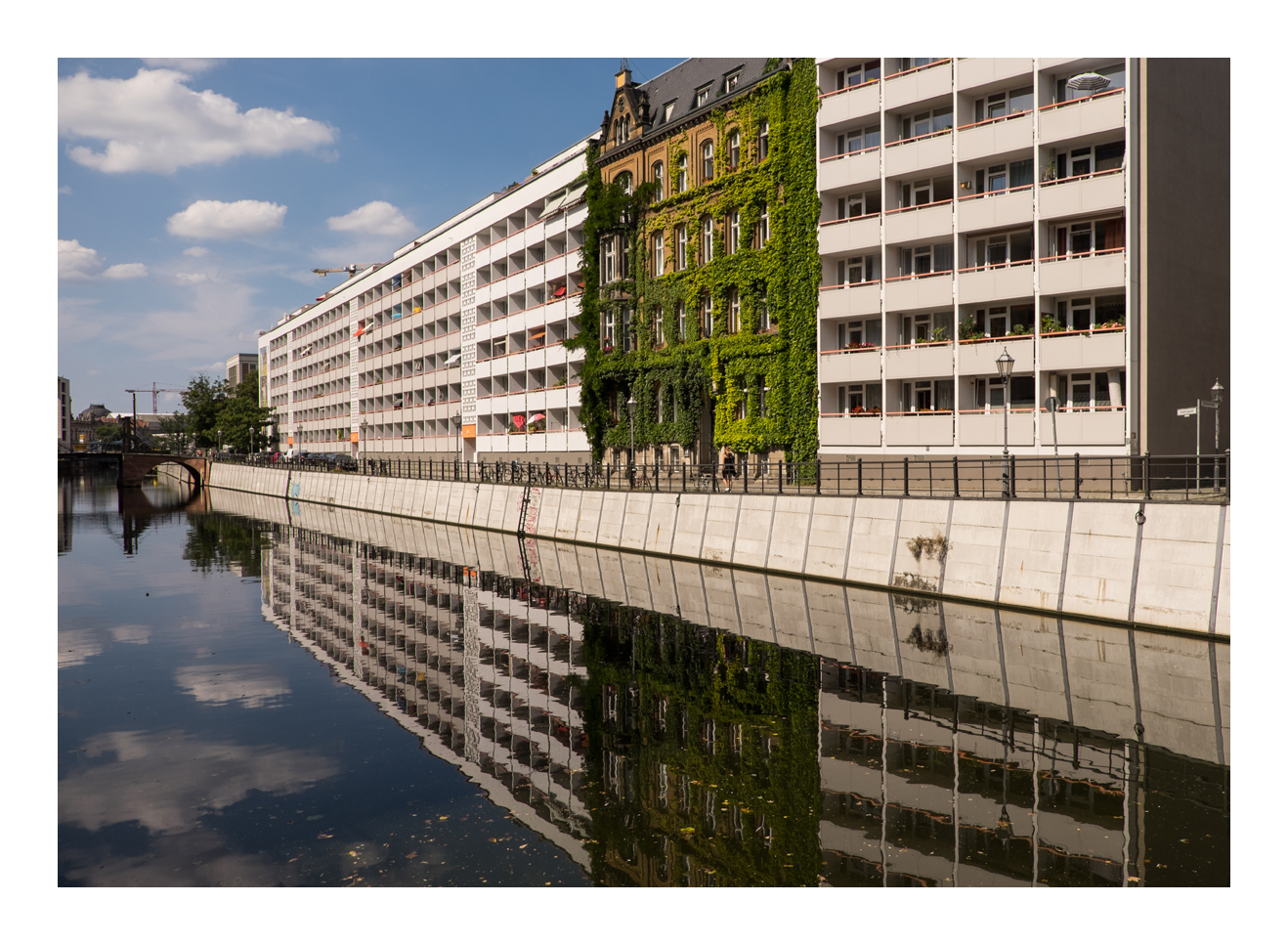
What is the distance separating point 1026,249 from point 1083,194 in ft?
10.8

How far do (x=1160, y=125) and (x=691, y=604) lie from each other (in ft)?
76.0

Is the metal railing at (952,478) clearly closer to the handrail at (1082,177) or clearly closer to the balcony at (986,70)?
the handrail at (1082,177)

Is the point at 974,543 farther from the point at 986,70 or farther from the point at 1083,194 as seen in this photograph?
the point at 986,70

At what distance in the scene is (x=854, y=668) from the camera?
17.2 m

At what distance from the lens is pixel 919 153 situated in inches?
1435

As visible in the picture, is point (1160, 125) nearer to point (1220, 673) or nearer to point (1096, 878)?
point (1220, 673)

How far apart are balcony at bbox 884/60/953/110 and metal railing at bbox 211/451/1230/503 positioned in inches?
573

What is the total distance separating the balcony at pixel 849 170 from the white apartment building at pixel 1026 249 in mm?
70

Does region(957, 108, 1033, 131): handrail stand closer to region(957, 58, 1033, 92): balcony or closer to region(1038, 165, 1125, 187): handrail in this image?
region(957, 58, 1033, 92): balcony

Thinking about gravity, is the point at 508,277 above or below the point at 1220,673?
above

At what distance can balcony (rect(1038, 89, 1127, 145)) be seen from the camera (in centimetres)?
3042

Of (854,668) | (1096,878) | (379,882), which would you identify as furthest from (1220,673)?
(379,882)

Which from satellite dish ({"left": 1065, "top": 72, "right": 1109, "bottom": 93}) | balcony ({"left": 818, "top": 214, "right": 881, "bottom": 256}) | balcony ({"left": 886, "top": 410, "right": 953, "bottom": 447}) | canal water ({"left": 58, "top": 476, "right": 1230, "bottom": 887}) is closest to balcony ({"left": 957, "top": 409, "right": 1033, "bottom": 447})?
balcony ({"left": 886, "top": 410, "right": 953, "bottom": 447})
